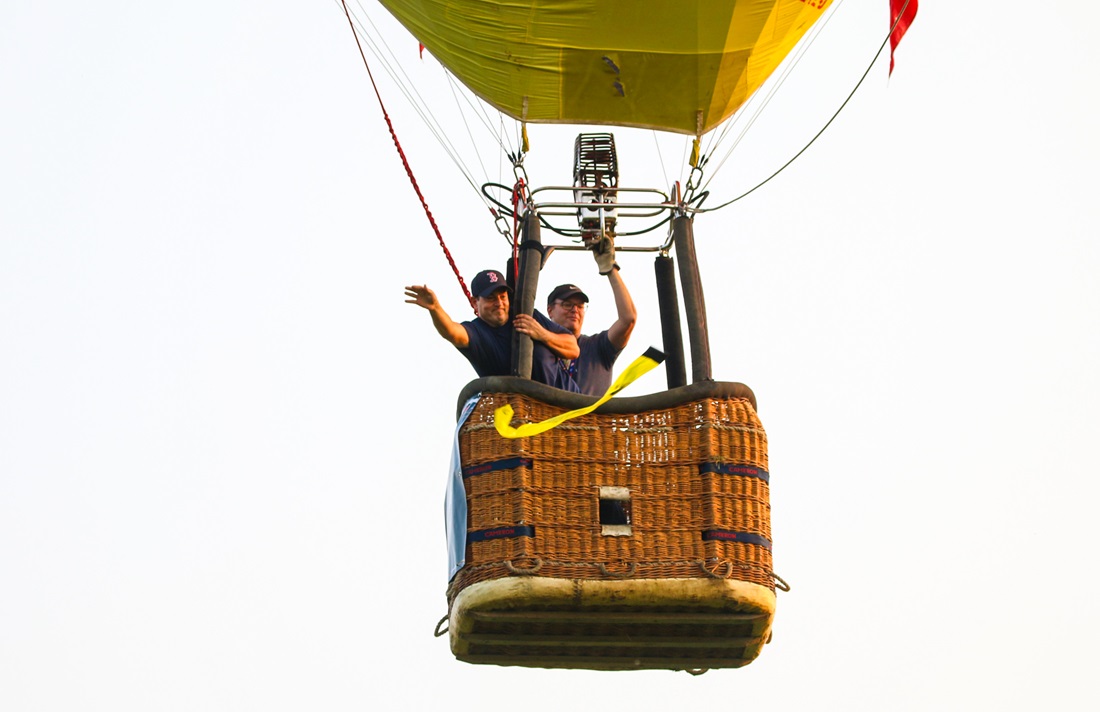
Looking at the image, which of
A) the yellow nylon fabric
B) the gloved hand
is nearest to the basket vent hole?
the gloved hand

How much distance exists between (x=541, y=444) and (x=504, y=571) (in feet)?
1.64

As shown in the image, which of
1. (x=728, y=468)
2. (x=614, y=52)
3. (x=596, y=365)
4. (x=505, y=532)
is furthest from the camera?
(x=614, y=52)

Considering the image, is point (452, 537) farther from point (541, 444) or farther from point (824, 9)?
point (824, 9)

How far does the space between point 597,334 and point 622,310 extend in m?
0.23

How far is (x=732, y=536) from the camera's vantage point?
7711 millimetres

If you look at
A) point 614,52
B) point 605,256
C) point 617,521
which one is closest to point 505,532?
point 617,521

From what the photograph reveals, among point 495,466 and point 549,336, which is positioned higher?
point 549,336

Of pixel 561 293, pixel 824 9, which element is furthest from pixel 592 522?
pixel 824 9

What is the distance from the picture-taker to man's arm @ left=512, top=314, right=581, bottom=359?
26.0 feet

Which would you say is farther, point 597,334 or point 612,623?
point 597,334

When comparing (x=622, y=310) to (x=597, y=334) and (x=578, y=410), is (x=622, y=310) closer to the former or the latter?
(x=597, y=334)

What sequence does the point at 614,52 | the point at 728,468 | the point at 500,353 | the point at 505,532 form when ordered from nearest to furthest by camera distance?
the point at 505,532, the point at 728,468, the point at 500,353, the point at 614,52

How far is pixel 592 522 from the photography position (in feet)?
25.3

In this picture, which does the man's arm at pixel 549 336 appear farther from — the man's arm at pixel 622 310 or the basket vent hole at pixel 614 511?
the basket vent hole at pixel 614 511
